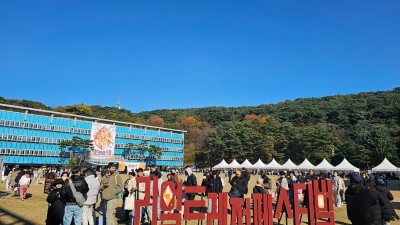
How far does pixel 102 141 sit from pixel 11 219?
59.7 meters

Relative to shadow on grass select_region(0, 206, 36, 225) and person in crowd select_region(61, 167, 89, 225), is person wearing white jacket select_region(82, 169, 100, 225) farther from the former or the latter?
shadow on grass select_region(0, 206, 36, 225)

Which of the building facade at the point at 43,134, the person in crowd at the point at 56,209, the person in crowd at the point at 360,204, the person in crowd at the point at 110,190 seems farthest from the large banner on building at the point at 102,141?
the person in crowd at the point at 360,204

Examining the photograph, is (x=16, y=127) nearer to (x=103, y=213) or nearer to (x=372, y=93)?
(x=103, y=213)

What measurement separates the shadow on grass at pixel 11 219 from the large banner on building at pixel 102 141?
5776 cm

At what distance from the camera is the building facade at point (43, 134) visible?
5909 centimetres

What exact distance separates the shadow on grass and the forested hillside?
60.8 meters

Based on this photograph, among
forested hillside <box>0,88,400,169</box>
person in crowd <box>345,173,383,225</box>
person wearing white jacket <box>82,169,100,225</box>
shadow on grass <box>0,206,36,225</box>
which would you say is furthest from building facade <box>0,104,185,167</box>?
person in crowd <box>345,173,383,225</box>

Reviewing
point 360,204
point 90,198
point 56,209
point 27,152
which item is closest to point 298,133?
point 27,152

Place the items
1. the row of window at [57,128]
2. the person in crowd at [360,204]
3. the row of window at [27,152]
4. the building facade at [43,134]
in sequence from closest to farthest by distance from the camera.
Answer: the person in crowd at [360,204]
the row of window at [27,152]
the building facade at [43,134]
the row of window at [57,128]

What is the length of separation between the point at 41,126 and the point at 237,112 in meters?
74.8

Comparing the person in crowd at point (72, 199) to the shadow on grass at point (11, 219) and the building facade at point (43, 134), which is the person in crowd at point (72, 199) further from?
the building facade at point (43, 134)

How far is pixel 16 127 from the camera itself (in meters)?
60.2

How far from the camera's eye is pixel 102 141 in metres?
68.2

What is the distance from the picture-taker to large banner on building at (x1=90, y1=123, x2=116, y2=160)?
67.5 meters
